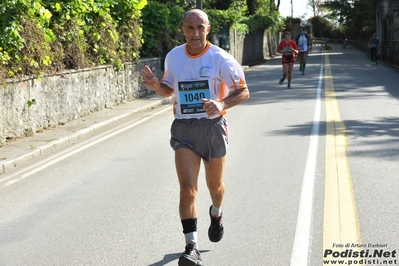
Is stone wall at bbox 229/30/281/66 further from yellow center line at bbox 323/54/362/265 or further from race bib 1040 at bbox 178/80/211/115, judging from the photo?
race bib 1040 at bbox 178/80/211/115

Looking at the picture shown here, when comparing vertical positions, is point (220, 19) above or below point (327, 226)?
above

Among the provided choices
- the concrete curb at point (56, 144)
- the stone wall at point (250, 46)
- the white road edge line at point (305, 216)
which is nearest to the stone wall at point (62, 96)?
the concrete curb at point (56, 144)

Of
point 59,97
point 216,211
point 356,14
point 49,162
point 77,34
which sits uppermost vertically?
point 356,14

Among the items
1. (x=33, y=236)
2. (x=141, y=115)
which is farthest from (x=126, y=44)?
(x=33, y=236)

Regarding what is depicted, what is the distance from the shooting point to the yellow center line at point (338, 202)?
5715 mm

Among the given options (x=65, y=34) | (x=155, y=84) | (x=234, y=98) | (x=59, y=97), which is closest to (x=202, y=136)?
(x=234, y=98)

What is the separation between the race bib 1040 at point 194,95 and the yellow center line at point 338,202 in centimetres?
145

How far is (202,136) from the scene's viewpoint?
5.36 metres

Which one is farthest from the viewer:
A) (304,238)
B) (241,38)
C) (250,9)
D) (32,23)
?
(250,9)

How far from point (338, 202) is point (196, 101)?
7.89 feet

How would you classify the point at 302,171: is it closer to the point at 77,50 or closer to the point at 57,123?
the point at 57,123

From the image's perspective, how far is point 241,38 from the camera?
4403 centimetres

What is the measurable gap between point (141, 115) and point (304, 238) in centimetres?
1146

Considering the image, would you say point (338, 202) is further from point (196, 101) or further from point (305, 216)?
point (196, 101)
